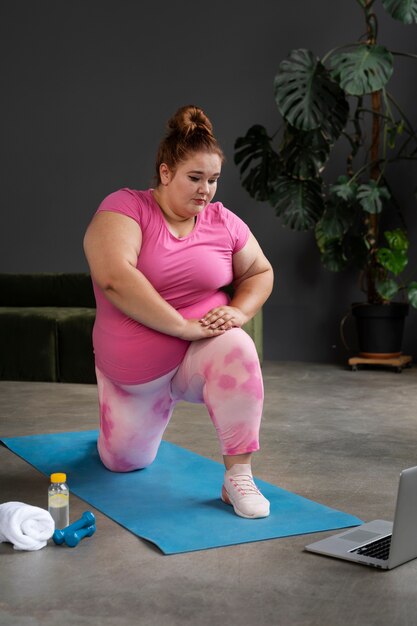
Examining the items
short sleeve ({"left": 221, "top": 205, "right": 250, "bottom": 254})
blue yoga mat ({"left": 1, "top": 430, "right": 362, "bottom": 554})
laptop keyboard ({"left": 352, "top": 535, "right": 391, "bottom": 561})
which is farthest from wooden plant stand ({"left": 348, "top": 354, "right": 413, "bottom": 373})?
laptop keyboard ({"left": 352, "top": 535, "right": 391, "bottom": 561})

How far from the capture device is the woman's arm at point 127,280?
7.72 ft

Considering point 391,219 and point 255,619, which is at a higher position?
point 391,219

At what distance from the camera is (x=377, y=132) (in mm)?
5195

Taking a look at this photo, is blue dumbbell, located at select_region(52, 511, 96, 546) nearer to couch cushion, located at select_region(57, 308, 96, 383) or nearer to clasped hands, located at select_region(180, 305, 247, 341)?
clasped hands, located at select_region(180, 305, 247, 341)

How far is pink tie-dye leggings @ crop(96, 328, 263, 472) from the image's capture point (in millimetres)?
2297

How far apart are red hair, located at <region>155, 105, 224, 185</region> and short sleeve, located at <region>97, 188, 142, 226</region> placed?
0.13 meters

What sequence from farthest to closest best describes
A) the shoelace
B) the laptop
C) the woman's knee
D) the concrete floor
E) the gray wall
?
1. the gray wall
2. the woman's knee
3. the shoelace
4. the laptop
5. the concrete floor

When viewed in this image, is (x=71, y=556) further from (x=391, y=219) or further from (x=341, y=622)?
(x=391, y=219)

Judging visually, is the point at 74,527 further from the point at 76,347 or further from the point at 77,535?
the point at 76,347

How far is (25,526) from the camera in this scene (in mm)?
2066

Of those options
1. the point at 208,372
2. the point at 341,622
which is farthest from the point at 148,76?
the point at 341,622

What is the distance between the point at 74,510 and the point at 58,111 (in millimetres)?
4450

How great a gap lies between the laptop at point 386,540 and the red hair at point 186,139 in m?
1.03

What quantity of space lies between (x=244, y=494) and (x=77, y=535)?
442mm
